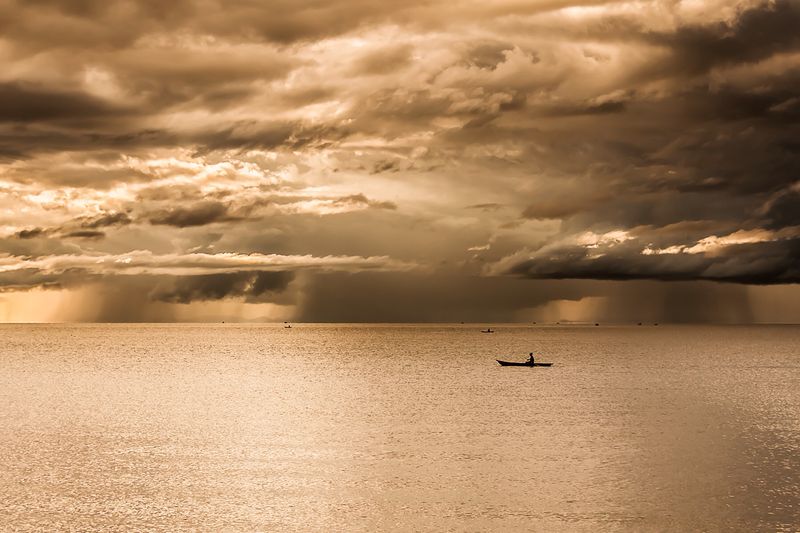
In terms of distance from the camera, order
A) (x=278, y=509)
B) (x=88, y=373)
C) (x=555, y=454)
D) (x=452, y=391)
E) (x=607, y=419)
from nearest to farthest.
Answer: (x=278, y=509)
(x=555, y=454)
(x=607, y=419)
(x=452, y=391)
(x=88, y=373)

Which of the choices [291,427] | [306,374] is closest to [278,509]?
[291,427]

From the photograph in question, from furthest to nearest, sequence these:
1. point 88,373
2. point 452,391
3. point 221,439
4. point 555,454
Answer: point 88,373 < point 452,391 < point 221,439 < point 555,454

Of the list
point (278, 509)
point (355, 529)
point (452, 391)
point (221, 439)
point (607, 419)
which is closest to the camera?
point (355, 529)

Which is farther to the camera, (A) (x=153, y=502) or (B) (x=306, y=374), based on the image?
(B) (x=306, y=374)

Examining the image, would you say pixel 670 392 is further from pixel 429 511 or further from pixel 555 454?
pixel 429 511

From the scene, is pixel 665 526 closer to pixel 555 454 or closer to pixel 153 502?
pixel 555 454

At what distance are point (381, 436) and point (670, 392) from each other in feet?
210

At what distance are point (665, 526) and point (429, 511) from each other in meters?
13.7

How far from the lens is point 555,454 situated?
67625mm

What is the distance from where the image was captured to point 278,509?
160 feet

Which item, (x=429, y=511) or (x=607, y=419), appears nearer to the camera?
(x=429, y=511)

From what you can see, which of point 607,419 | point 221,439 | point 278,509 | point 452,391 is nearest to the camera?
point 278,509

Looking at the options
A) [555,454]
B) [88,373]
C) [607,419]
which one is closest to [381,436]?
[555,454]

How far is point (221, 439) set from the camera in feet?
250
